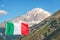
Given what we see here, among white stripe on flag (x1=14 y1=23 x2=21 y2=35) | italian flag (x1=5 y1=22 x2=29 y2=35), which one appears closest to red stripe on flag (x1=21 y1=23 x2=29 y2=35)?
italian flag (x1=5 y1=22 x2=29 y2=35)

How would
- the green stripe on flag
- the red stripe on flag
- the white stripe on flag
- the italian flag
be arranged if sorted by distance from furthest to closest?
the red stripe on flag < the white stripe on flag < the italian flag < the green stripe on flag

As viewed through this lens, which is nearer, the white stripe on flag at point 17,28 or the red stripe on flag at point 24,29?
the white stripe on flag at point 17,28

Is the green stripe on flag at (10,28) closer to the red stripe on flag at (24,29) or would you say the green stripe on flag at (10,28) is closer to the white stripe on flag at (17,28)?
the white stripe on flag at (17,28)

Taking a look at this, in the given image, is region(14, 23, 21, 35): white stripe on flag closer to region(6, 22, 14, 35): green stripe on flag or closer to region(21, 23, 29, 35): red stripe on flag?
region(6, 22, 14, 35): green stripe on flag

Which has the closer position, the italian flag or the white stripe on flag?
the italian flag

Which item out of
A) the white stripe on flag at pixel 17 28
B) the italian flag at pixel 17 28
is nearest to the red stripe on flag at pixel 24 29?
the italian flag at pixel 17 28

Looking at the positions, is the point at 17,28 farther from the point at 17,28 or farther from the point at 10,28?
the point at 10,28

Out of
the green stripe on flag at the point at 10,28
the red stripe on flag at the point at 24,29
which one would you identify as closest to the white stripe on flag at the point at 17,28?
the green stripe on flag at the point at 10,28

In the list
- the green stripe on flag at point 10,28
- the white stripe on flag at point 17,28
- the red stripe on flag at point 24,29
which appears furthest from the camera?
the red stripe on flag at point 24,29

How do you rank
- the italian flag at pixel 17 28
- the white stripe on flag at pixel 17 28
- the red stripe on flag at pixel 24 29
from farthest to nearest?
the red stripe on flag at pixel 24 29, the white stripe on flag at pixel 17 28, the italian flag at pixel 17 28

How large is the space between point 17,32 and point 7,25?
2.96 meters

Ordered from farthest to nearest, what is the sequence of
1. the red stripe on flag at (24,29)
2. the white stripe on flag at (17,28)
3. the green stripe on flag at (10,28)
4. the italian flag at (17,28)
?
the red stripe on flag at (24,29) < the white stripe on flag at (17,28) < the italian flag at (17,28) < the green stripe on flag at (10,28)

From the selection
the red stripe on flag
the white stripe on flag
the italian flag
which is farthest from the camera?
the red stripe on flag

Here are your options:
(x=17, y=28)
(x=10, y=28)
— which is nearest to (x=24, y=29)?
(x=17, y=28)
